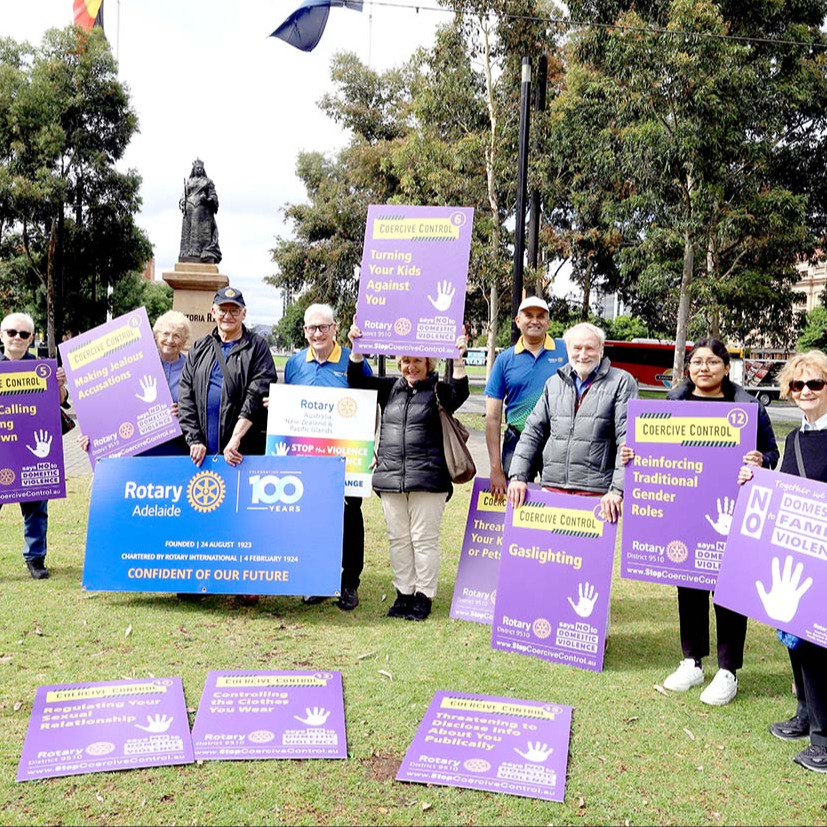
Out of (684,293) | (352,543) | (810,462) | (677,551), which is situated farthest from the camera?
(684,293)

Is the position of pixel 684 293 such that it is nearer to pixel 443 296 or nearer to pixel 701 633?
pixel 443 296

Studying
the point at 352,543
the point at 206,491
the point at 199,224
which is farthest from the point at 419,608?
the point at 199,224

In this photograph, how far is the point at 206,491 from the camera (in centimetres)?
543

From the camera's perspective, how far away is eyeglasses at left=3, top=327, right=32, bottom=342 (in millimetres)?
5781

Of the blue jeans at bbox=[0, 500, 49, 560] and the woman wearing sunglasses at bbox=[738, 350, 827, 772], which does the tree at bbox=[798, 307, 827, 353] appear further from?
the blue jeans at bbox=[0, 500, 49, 560]

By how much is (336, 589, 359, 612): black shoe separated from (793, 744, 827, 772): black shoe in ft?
9.78

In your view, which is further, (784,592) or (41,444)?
(41,444)

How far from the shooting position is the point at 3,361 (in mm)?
5859

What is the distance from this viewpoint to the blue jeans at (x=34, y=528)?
240 inches

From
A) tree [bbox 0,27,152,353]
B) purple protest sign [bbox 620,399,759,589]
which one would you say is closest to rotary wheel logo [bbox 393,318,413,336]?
purple protest sign [bbox 620,399,759,589]

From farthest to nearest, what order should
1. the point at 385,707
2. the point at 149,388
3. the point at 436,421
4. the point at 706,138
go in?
the point at 706,138, the point at 149,388, the point at 436,421, the point at 385,707

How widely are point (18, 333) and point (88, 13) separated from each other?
108ft

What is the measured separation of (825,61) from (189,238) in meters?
16.6

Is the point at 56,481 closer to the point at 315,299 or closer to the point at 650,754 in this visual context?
the point at 650,754
